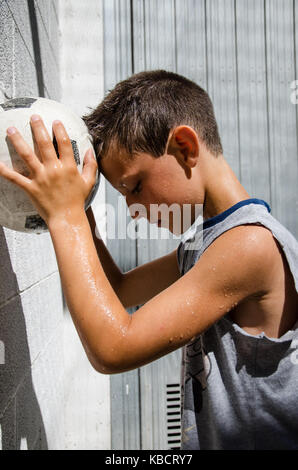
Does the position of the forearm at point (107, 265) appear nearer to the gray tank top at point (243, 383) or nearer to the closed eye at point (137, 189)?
the closed eye at point (137, 189)

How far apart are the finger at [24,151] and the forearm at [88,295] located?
0.15 meters

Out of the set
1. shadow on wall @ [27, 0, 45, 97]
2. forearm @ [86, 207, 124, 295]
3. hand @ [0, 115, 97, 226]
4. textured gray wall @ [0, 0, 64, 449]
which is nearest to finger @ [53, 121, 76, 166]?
hand @ [0, 115, 97, 226]

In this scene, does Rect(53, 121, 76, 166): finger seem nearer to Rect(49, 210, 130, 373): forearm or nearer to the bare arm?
Rect(49, 210, 130, 373): forearm

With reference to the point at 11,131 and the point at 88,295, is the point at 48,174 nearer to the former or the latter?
the point at 11,131

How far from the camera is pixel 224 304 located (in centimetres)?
117

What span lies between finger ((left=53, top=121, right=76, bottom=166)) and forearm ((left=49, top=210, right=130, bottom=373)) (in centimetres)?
13

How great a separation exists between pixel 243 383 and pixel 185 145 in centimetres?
73

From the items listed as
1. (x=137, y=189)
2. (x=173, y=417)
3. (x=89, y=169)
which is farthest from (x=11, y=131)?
(x=173, y=417)

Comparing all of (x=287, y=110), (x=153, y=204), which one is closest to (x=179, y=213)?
(x=153, y=204)

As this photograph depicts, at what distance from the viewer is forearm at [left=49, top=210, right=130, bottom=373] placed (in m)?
1.05

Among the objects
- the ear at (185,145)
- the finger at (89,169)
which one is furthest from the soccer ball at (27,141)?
the ear at (185,145)

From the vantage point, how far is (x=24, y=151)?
1.05 metres

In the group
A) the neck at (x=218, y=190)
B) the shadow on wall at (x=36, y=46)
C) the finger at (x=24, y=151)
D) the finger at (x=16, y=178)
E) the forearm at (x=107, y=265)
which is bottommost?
the forearm at (x=107, y=265)

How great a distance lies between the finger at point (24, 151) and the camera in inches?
41.4
